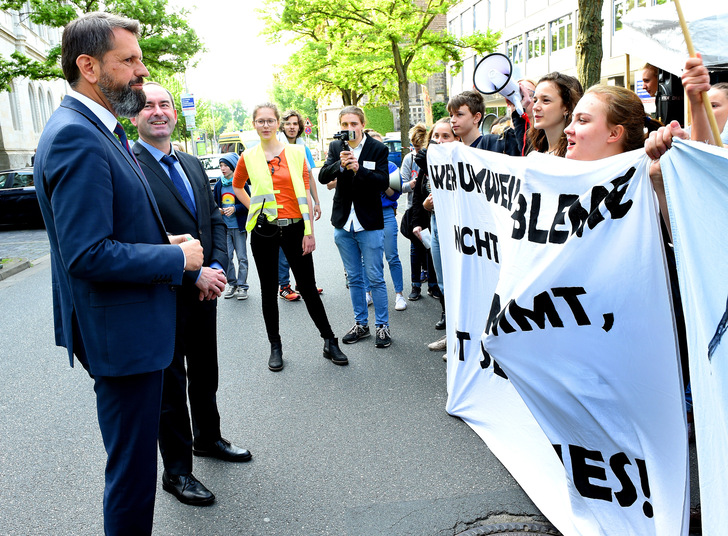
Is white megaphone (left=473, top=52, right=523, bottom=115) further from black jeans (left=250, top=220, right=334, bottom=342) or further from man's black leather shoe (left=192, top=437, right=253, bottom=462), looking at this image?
man's black leather shoe (left=192, top=437, right=253, bottom=462)

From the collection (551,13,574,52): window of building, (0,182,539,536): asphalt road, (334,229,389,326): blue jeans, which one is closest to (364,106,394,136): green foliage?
(551,13,574,52): window of building

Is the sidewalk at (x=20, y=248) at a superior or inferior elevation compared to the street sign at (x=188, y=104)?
inferior

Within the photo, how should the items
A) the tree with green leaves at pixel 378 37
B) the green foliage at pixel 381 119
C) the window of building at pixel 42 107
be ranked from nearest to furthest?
the tree with green leaves at pixel 378 37
the window of building at pixel 42 107
the green foliage at pixel 381 119

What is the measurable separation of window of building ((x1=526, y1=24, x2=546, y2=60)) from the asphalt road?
111ft

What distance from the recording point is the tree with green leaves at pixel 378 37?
22.7 meters

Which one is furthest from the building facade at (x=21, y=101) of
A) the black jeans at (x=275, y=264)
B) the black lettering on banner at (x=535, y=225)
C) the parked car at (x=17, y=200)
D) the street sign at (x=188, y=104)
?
the black lettering on banner at (x=535, y=225)

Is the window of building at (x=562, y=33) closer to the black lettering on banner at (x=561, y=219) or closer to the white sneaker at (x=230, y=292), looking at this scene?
the white sneaker at (x=230, y=292)

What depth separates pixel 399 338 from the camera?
5.86 metres

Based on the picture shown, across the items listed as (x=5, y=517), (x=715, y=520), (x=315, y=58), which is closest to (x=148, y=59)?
(x=315, y=58)

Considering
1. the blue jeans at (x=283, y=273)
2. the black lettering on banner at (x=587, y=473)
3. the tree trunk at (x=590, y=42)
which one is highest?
the tree trunk at (x=590, y=42)

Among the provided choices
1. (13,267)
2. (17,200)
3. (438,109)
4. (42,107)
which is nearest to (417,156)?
(13,267)

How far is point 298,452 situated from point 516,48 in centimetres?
3982

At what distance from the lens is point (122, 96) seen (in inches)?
90.0

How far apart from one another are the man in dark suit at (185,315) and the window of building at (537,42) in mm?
35730
